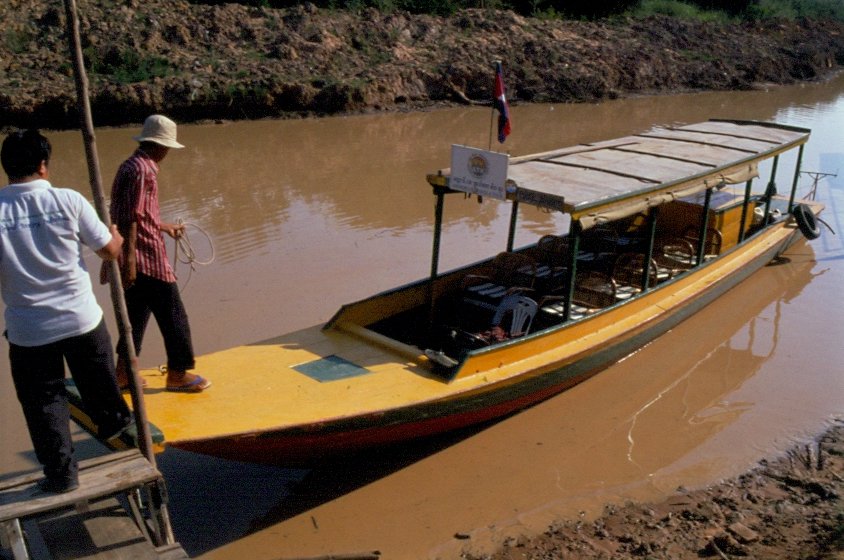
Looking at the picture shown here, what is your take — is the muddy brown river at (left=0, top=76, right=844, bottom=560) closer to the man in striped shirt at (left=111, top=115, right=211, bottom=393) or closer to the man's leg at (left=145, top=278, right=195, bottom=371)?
the man's leg at (left=145, top=278, right=195, bottom=371)

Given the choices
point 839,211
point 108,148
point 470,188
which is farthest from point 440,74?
point 470,188

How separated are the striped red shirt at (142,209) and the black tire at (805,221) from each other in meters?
8.61

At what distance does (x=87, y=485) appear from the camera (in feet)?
12.1

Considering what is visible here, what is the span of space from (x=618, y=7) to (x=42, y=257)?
3093cm

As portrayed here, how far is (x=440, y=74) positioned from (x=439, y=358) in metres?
17.0

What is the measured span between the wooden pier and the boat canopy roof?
11.3 feet

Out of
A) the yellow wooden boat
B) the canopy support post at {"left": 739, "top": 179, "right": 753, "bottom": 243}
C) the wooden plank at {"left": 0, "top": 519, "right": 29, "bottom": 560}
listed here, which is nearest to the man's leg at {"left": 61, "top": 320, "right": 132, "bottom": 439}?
the yellow wooden boat

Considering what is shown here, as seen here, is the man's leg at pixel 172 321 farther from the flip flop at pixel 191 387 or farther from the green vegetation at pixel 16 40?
the green vegetation at pixel 16 40

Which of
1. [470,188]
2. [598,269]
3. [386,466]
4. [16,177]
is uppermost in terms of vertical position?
[16,177]

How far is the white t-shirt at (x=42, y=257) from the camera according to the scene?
339cm

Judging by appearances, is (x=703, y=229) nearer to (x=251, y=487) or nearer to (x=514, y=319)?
(x=514, y=319)

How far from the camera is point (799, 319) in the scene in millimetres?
8906

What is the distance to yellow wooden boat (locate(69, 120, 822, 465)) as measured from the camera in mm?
4949

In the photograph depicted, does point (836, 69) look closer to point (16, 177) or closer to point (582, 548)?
point (582, 548)
